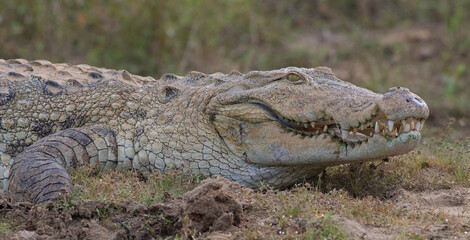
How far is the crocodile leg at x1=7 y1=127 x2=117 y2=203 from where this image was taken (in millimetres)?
4043

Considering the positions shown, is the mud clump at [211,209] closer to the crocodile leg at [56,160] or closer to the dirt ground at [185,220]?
the dirt ground at [185,220]

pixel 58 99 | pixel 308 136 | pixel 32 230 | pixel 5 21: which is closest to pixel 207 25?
pixel 5 21

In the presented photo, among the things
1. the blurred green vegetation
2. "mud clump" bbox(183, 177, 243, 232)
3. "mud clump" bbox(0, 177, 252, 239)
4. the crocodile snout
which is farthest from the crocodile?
the blurred green vegetation

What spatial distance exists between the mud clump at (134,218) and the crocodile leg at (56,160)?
0.25m

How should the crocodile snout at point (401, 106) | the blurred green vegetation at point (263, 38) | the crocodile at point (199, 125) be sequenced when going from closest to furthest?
the crocodile snout at point (401, 106)
the crocodile at point (199, 125)
the blurred green vegetation at point (263, 38)

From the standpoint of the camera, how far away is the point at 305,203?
3715mm

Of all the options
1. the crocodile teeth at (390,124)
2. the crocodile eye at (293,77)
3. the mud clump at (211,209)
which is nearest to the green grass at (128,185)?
the mud clump at (211,209)

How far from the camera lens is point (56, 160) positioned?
14.2ft

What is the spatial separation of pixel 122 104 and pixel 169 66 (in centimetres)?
473

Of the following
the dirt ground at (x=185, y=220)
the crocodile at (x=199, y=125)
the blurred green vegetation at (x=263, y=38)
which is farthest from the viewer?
the blurred green vegetation at (x=263, y=38)

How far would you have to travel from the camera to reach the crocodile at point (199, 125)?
4.04m

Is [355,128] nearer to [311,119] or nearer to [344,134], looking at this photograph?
[344,134]

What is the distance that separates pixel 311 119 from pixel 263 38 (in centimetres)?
745

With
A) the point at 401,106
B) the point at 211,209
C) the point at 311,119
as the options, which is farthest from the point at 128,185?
the point at 401,106
